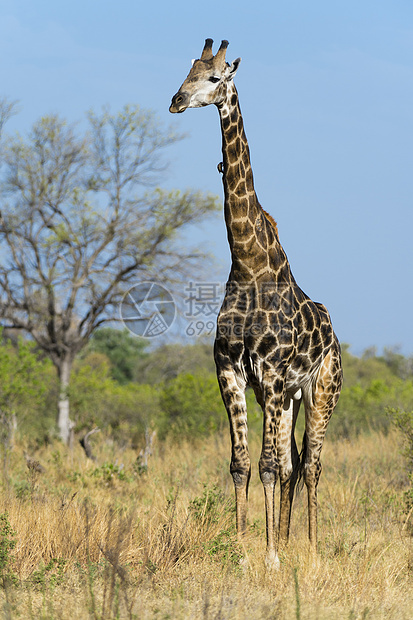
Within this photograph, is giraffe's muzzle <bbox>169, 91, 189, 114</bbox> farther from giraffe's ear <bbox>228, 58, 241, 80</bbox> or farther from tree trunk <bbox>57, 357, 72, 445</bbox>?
tree trunk <bbox>57, 357, 72, 445</bbox>

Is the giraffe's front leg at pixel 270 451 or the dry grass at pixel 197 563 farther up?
the giraffe's front leg at pixel 270 451

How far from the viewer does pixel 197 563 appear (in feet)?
17.0

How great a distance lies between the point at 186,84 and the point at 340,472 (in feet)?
21.0

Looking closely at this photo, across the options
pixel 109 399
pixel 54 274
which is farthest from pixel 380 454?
pixel 54 274

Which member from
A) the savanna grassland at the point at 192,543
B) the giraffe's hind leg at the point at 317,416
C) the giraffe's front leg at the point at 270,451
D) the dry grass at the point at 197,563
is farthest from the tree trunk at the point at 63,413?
the giraffe's front leg at the point at 270,451

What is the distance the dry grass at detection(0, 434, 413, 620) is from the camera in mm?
4113

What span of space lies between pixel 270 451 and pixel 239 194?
2080mm

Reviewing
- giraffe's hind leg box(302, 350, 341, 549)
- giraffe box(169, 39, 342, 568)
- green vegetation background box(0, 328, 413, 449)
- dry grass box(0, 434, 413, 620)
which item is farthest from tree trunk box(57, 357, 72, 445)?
giraffe box(169, 39, 342, 568)

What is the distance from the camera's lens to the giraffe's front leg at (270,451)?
16.5 feet

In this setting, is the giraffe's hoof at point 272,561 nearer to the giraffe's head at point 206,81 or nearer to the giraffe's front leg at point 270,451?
the giraffe's front leg at point 270,451

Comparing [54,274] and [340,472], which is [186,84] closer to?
[340,472]

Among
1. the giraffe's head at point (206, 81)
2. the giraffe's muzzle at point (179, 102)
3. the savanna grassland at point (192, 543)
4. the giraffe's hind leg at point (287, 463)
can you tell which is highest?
the giraffe's head at point (206, 81)

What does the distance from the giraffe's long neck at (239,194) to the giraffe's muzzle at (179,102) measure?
39 cm

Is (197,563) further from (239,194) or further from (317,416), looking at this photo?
(239,194)
